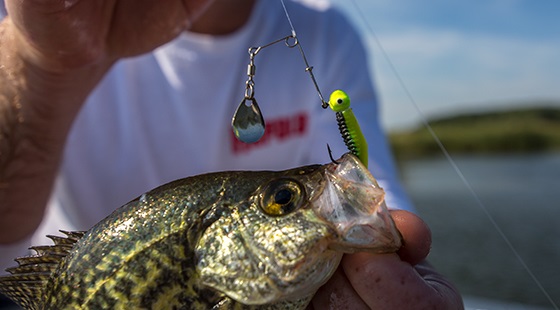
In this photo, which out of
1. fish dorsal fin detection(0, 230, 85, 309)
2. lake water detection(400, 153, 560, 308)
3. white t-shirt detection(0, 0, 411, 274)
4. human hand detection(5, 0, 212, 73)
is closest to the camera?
fish dorsal fin detection(0, 230, 85, 309)

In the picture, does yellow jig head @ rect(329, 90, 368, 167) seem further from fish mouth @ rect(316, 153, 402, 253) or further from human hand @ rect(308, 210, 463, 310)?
human hand @ rect(308, 210, 463, 310)

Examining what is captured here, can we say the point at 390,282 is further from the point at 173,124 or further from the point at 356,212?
the point at 173,124

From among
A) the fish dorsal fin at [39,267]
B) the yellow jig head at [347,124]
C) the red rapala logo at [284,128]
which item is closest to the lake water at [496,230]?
the red rapala logo at [284,128]

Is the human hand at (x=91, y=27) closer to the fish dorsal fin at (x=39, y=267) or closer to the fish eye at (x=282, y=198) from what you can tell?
the fish dorsal fin at (x=39, y=267)

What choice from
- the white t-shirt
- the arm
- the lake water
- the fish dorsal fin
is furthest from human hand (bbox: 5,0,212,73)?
the lake water

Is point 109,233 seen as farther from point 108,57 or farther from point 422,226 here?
A: point 108,57
